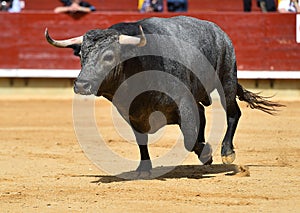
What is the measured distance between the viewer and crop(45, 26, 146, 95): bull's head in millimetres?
5613

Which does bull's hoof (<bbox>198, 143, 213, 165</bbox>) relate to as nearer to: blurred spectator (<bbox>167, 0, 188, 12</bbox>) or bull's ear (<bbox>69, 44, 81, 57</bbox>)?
bull's ear (<bbox>69, 44, 81, 57</bbox>)

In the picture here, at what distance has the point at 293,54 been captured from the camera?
12.9 m

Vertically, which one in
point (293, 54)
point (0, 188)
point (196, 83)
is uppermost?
point (196, 83)

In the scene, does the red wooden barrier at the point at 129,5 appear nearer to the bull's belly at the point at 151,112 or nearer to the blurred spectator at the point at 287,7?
the blurred spectator at the point at 287,7

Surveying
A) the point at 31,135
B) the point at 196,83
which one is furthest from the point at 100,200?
the point at 31,135

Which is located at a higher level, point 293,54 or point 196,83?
point 196,83

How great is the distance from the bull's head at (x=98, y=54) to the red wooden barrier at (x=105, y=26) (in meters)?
7.02

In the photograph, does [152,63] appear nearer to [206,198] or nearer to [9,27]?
[206,198]

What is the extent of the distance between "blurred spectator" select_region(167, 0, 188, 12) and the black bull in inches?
256

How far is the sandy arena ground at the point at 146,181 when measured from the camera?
5.11m

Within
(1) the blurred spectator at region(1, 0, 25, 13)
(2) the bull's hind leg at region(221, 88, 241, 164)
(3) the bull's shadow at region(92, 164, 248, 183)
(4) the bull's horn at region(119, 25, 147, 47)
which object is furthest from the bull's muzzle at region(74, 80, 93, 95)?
(1) the blurred spectator at region(1, 0, 25, 13)

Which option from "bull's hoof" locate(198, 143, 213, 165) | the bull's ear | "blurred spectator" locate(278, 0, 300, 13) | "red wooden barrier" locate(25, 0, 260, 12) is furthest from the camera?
"red wooden barrier" locate(25, 0, 260, 12)

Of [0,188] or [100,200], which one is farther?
[0,188]

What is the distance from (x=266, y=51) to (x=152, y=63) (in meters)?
7.20
